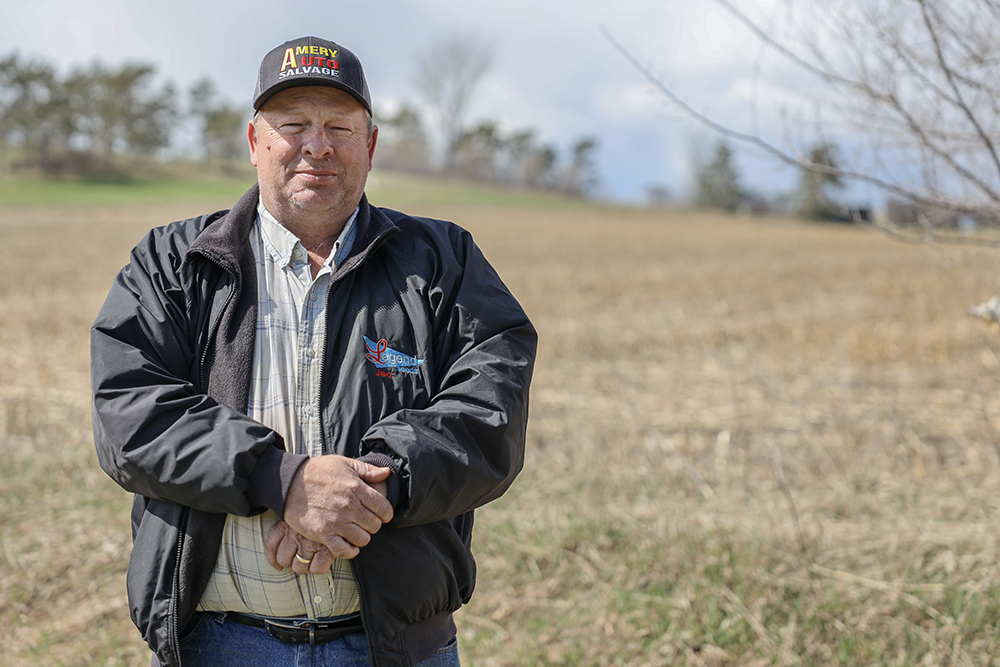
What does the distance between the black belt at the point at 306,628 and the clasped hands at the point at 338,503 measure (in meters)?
0.25

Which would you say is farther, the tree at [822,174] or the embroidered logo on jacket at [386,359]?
the tree at [822,174]

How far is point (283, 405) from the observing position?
6.75ft

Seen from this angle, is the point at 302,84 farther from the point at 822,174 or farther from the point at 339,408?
the point at 822,174

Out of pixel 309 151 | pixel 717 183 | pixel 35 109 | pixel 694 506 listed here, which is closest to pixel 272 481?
pixel 309 151

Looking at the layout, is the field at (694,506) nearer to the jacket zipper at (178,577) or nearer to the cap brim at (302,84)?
the jacket zipper at (178,577)

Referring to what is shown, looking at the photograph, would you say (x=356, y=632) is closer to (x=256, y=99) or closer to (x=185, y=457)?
(x=185, y=457)

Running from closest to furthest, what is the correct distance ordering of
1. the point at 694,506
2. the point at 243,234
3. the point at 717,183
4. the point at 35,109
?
1. the point at 243,234
2. the point at 694,506
3. the point at 35,109
4. the point at 717,183

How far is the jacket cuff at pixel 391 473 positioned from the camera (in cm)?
190


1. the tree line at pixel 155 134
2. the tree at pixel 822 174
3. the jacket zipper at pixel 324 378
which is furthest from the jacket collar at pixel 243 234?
the tree line at pixel 155 134

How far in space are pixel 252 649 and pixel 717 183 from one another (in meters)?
74.8

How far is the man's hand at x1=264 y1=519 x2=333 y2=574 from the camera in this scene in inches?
76.0

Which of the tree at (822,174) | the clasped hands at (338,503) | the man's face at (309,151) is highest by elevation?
the tree at (822,174)

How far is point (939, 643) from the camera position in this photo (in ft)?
11.0

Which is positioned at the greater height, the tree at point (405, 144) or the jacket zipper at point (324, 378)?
the tree at point (405, 144)
